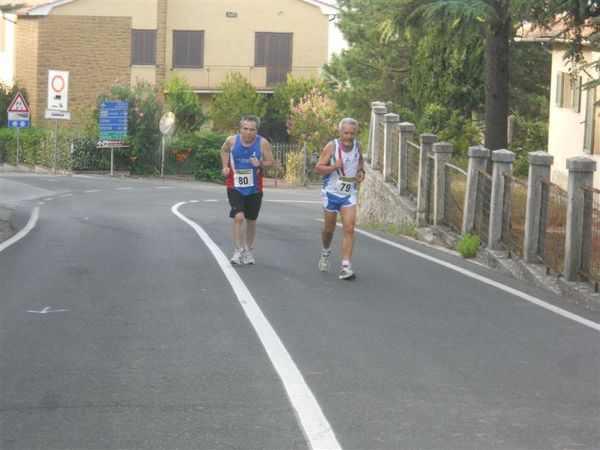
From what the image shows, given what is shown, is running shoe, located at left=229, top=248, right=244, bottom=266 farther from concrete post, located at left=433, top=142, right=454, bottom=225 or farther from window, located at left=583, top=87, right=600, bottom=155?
window, located at left=583, top=87, right=600, bottom=155

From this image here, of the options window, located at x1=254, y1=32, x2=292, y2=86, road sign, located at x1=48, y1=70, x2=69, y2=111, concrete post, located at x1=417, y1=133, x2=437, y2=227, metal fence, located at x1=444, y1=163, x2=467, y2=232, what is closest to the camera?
metal fence, located at x1=444, y1=163, x2=467, y2=232

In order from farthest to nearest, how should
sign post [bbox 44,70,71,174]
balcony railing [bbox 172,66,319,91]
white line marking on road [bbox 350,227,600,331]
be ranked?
1. balcony railing [bbox 172,66,319,91]
2. sign post [bbox 44,70,71,174]
3. white line marking on road [bbox 350,227,600,331]

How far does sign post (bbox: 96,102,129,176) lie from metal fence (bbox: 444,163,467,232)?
33701 millimetres

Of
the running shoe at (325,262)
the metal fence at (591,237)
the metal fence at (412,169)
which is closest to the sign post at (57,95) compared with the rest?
the metal fence at (412,169)

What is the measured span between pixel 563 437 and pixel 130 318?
4.49 metres

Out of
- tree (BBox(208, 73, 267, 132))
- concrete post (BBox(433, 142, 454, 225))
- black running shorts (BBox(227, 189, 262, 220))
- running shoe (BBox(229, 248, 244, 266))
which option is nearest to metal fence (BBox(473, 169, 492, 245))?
concrete post (BBox(433, 142, 454, 225))

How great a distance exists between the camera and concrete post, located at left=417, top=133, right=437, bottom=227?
19.2 m

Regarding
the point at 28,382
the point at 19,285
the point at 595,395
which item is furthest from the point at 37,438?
the point at 19,285

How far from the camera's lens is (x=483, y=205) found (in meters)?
16.6

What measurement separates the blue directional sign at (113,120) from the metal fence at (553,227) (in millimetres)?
37945

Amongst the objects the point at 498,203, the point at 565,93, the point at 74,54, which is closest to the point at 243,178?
the point at 498,203

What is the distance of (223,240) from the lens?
1766 cm

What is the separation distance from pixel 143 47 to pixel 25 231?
40534 mm

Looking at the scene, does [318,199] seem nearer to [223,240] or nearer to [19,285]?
[223,240]
